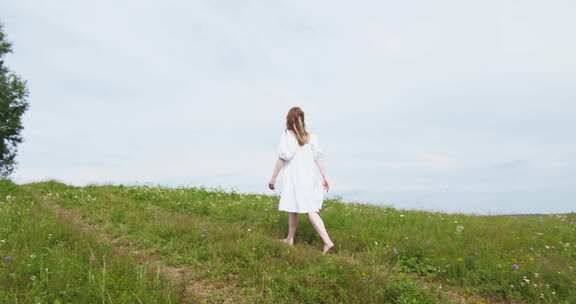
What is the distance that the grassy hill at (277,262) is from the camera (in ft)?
15.6

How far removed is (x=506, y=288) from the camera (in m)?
5.56

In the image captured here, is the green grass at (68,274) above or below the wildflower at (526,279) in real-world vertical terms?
below

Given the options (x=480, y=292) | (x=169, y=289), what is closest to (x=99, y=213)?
(x=169, y=289)

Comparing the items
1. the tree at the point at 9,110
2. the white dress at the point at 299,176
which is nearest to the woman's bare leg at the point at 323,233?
the white dress at the point at 299,176

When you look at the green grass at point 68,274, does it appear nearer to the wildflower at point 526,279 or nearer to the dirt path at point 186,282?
the dirt path at point 186,282

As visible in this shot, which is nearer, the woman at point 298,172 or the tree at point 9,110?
the woman at point 298,172

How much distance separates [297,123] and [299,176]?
1.10m

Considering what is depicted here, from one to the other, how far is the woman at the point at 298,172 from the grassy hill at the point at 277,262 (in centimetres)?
76

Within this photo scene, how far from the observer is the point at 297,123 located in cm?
784

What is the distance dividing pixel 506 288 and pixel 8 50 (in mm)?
38172

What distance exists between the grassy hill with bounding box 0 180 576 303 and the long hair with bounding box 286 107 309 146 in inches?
83.5

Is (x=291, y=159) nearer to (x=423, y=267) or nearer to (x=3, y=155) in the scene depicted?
(x=423, y=267)

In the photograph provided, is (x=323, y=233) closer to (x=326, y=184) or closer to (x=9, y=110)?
(x=326, y=184)

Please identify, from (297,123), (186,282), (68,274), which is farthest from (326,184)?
(68,274)
